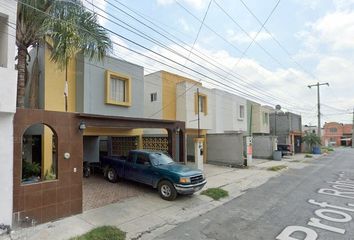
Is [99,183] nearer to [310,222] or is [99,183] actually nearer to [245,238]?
[245,238]

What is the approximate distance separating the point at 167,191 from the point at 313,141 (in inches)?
1264

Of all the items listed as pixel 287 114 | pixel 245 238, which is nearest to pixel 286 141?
pixel 287 114

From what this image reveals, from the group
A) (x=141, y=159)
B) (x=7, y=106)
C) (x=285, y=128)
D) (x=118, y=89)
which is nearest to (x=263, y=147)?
(x=285, y=128)

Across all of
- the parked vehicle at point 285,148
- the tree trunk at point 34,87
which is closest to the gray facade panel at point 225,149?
the parked vehicle at point 285,148

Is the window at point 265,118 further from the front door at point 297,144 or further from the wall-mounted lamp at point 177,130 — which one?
the wall-mounted lamp at point 177,130

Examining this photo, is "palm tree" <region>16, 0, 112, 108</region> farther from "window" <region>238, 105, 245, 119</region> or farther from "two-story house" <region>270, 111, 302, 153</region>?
"two-story house" <region>270, 111, 302, 153</region>

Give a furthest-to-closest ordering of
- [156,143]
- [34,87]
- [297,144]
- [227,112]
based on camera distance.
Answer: [297,144]
[227,112]
[156,143]
[34,87]

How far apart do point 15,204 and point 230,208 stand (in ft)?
21.6

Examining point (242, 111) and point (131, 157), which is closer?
point (131, 157)

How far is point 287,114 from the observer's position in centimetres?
3438

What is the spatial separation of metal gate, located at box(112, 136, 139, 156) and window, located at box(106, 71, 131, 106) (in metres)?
2.99

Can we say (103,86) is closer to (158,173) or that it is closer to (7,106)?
(158,173)

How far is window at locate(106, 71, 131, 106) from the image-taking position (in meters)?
13.5

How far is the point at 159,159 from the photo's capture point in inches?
434
